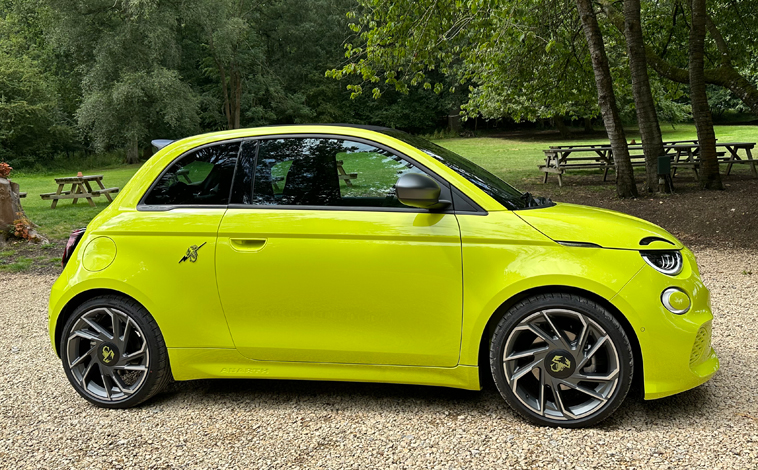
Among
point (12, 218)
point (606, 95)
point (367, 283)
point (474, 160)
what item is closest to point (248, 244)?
point (367, 283)

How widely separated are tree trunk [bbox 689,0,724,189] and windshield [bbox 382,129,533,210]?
1098 cm

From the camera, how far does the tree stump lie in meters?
11.2

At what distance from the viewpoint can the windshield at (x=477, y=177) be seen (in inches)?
149

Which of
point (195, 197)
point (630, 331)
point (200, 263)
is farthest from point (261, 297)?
point (630, 331)

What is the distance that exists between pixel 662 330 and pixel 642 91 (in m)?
10.8

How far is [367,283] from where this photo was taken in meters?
3.65

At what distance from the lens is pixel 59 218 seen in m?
14.6

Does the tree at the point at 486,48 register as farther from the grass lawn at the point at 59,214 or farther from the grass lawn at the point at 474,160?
the grass lawn at the point at 59,214

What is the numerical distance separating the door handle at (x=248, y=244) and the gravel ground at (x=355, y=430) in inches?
42.3

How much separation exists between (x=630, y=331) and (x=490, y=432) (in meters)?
0.97

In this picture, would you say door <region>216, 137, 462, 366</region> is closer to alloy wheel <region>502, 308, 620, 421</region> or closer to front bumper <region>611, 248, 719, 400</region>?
alloy wheel <region>502, 308, 620, 421</region>

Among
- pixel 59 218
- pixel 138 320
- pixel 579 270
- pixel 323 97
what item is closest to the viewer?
pixel 579 270

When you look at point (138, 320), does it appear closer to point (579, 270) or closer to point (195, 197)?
point (195, 197)

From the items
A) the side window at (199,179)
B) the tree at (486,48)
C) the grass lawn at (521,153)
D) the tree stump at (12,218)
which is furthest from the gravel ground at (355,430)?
the grass lawn at (521,153)
